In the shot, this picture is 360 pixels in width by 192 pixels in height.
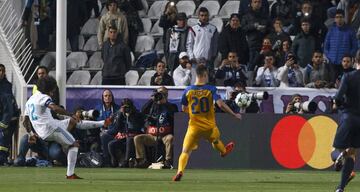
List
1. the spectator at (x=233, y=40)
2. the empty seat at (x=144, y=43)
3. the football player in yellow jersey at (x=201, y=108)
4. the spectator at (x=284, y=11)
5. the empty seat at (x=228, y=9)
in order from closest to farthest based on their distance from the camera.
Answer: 1. the football player in yellow jersey at (x=201, y=108)
2. the spectator at (x=233, y=40)
3. the spectator at (x=284, y=11)
4. the empty seat at (x=144, y=43)
5. the empty seat at (x=228, y=9)

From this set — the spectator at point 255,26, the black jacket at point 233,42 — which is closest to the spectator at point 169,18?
the black jacket at point 233,42

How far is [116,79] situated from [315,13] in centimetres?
477

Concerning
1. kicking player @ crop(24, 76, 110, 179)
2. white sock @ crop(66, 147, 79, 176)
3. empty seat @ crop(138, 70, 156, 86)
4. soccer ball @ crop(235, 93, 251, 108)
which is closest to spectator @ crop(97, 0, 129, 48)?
empty seat @ crop(138, 70, 156, 86)

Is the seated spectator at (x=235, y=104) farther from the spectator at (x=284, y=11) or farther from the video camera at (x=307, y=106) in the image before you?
the spectator at (x=284, y=11)

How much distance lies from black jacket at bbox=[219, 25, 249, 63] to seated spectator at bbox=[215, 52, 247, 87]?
820 millimetres

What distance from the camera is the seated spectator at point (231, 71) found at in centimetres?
2575

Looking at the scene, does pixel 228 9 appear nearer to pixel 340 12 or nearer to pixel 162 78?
pixel 162 78

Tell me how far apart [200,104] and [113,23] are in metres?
8.20

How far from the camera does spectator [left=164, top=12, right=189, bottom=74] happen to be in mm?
27422

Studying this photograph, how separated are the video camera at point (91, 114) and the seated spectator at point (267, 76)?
138 inches

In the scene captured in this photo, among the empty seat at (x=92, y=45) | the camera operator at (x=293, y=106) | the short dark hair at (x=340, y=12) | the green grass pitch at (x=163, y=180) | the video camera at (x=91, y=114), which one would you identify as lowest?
the green grass pitch at (x=163, y=180)

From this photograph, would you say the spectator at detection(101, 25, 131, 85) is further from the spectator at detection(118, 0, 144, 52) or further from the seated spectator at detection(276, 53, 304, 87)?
the seated spectator at detection(276, 53, 304, 87)

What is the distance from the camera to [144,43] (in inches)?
1168

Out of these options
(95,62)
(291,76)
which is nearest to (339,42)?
(291,76)
